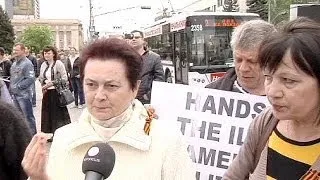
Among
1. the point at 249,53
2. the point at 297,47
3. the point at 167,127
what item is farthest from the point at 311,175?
the point at 249,53

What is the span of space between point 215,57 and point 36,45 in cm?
9068

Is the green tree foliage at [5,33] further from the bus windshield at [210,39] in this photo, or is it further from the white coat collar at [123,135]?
the white coat collar at [123,135]

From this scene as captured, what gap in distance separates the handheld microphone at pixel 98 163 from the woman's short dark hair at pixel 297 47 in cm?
61

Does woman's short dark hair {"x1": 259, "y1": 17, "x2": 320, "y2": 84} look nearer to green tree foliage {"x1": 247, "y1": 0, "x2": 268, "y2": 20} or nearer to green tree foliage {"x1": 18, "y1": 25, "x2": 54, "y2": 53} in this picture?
green tree foliage {"x1": 247, "y1": 0, "x2": 268, "y2": 20}

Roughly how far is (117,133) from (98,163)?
55cm

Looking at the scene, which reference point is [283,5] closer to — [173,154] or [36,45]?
[173,154]

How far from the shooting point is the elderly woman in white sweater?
6.36ft

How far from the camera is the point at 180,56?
15383mm

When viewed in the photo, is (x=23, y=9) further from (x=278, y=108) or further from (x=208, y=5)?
(x=278, y=108)

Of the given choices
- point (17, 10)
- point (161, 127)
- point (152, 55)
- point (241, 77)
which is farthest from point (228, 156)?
point (17, 10)

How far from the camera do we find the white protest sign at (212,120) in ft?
9.14

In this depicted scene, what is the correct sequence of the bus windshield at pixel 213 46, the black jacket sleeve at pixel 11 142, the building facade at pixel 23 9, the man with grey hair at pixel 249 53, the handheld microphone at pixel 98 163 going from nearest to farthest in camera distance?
the handheld microphone at pixel 98 163
the black jacket sleeve at pixel 11 142
the man with grey hair at pixel 249 53
the bus windshield at pixel 213 46
the building facade at pixel 23 9

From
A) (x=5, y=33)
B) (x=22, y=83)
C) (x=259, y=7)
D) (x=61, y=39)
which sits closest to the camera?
(x=22, y=83)

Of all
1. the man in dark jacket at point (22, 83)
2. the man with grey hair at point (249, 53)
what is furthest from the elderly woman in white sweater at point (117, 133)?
the man in dark jacket at point (22, 83)
